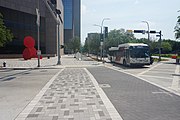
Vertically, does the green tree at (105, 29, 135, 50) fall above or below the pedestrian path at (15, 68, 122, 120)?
above

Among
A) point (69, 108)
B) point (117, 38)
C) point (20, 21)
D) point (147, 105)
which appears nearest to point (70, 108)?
point (69, 108)

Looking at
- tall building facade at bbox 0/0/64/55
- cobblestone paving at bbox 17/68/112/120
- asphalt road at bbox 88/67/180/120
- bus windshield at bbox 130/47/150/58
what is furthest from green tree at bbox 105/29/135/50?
cobblestone paving at bbox 17/68/112/120

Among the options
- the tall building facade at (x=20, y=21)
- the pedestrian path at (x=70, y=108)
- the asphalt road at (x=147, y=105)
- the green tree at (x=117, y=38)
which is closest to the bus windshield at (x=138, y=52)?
the asphalt road at (x=147, y=105)

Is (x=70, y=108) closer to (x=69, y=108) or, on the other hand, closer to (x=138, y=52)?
(x=69, y=108)

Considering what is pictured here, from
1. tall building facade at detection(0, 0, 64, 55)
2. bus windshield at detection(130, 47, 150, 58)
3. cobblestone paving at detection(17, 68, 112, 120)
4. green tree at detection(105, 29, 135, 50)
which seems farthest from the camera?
green tree at detection(105, 29, 135, 50)

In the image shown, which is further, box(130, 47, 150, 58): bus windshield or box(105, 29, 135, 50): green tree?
box(105, 29, 135, 50): green tree

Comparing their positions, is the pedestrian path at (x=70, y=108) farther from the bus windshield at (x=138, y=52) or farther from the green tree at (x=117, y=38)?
the green tree at (x=117, y=38)

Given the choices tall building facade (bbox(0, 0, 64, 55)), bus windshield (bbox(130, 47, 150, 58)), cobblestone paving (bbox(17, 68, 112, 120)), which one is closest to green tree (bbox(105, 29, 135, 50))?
tall building facade (bbox(0, 0, 64, 55))

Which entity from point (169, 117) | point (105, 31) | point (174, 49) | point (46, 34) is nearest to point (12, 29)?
point (46, 34)

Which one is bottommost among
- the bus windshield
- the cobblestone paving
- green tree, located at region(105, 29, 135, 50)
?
the cobblestone paving

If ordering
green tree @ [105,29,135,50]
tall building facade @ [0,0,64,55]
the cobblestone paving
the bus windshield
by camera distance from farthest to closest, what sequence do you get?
1. green tree @ [105,29,135,50]
2. tall building facade @ [0,0,64,55]
3. the bus windshield
4. the cobblestone paving

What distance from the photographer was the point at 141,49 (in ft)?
90.6

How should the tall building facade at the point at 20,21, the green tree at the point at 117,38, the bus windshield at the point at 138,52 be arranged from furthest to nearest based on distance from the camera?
the green tree at the point at 117,38 < the tall building facade at the point at 20,21 < the bus windshield at the point at 138,52

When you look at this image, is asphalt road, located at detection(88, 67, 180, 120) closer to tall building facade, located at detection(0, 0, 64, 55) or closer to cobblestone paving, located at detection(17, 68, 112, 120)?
cobblestone paving, located at detection(17, 68, 112, 120)
